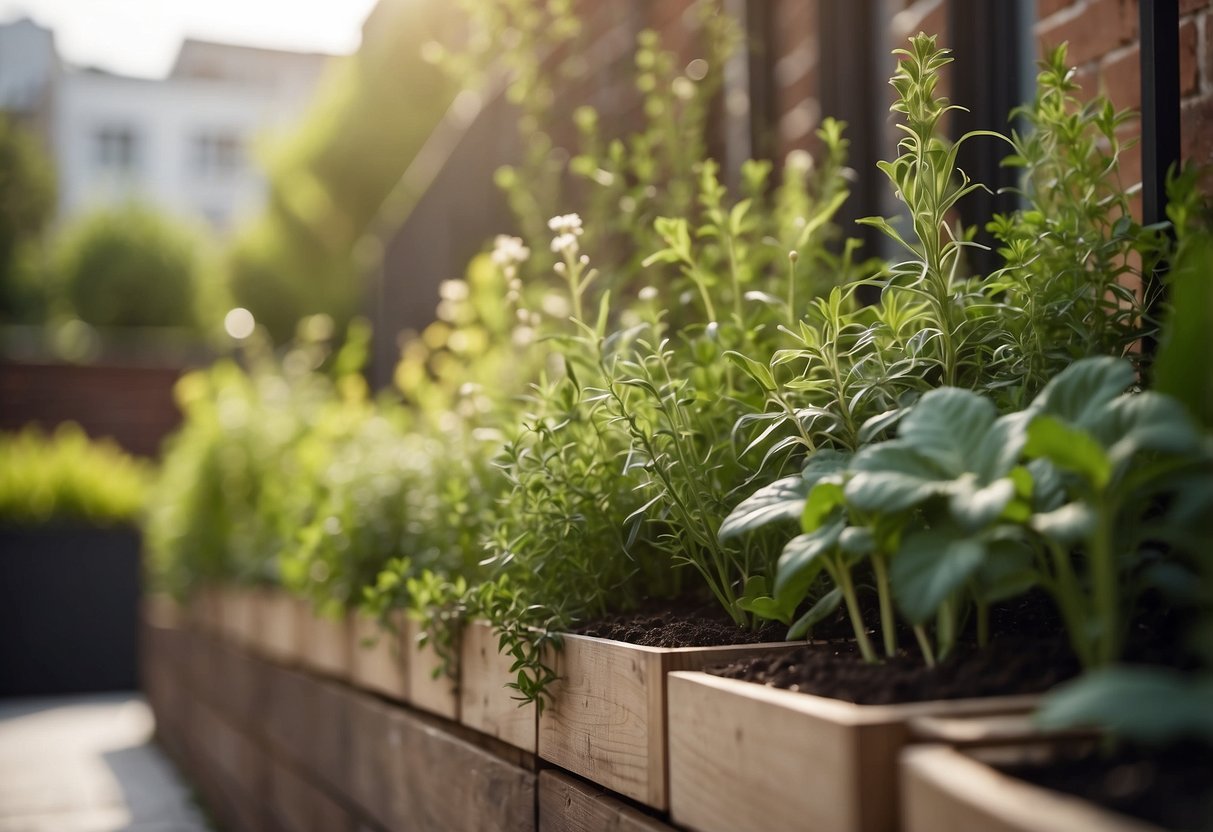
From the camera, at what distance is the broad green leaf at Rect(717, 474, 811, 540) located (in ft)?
3.07

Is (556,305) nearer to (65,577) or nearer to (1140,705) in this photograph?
(1140,705)

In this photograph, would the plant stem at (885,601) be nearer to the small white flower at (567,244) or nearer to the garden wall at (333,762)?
the garden wall at (333,762)

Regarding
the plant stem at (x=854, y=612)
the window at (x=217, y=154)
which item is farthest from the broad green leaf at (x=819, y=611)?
the window at (x=217, y=154)

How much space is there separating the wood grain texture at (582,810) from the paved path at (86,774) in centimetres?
227

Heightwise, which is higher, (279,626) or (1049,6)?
(1049,6)

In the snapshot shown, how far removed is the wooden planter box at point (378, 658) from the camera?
1976mm

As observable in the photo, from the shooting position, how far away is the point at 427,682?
1.87 meters

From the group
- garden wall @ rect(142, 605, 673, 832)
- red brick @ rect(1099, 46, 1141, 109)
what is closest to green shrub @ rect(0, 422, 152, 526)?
garden wall @ rect(142, 605, 673, 832)

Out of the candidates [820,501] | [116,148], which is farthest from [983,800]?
[116,148]

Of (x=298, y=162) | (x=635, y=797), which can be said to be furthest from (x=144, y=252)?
(x=635, y=797)

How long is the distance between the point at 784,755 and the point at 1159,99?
901mm

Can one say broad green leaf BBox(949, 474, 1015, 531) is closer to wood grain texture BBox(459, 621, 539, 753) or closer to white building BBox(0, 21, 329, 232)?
wood grain texture BBox(459, 621, 539, 753)

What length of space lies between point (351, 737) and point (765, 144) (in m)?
1.71

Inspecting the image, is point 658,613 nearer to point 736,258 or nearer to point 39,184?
point 736,258
